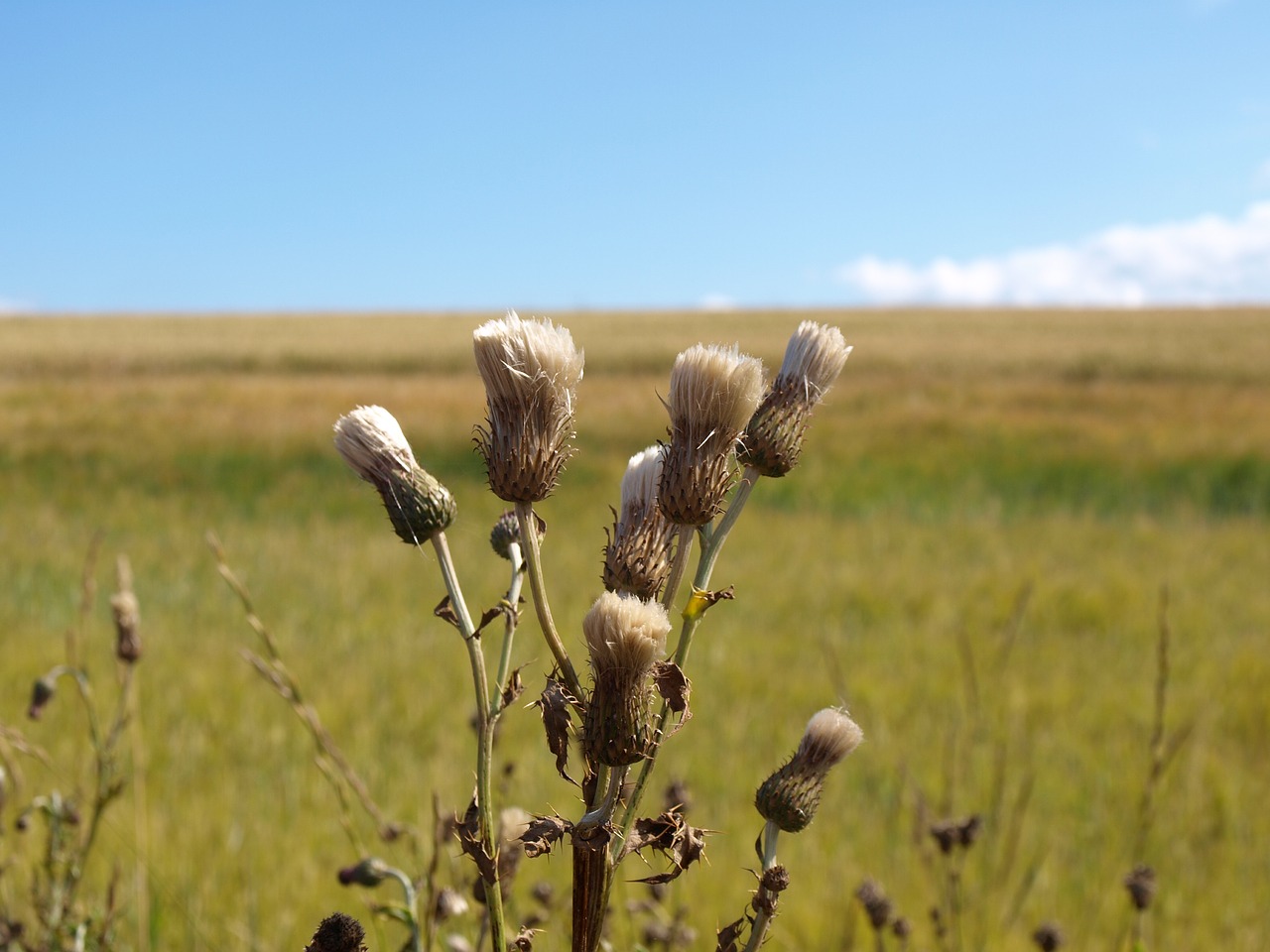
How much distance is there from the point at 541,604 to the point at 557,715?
80mm

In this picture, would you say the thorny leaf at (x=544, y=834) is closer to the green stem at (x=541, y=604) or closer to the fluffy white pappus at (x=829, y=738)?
the green stem at (x=541, y=604)

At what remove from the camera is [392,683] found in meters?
5.76

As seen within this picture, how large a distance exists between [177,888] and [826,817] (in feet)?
8.33

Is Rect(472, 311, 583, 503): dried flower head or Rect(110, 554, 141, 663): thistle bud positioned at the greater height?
Rect(472, 311, 583, 503): dried flower head

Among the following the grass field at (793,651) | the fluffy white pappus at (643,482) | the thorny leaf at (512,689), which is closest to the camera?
the thorny leaf at (512,689)

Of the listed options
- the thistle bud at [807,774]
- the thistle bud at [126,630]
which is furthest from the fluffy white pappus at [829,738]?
the thistle bud at [126,630]

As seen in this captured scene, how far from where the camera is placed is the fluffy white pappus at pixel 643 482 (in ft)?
2.84

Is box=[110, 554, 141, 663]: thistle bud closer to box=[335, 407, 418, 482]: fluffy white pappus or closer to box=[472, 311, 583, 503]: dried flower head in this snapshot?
box=[335, 407, 418, 482]: fluffy white pappus

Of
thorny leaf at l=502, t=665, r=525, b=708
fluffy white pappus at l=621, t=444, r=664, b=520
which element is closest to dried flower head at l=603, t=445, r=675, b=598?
fluffy white pappus at l=621, t=444, r=664, b=520

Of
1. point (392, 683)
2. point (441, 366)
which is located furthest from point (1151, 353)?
point (392, 683)

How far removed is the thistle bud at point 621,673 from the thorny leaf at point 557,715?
2cm

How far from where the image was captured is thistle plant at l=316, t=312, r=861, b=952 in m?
0.68

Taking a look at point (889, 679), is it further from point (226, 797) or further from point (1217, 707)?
point (226, 797)

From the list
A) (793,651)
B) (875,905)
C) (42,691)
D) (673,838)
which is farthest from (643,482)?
(793,651)
